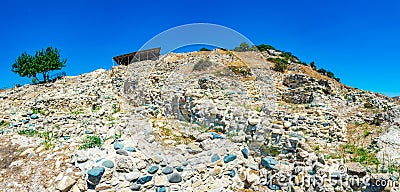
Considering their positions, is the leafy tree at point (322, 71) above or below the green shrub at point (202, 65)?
above

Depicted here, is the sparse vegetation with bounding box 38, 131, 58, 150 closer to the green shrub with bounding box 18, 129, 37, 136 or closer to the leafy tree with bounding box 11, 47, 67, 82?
the green shrub with bounding box 18, 129, 37, 136

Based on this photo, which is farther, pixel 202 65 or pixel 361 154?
pixel 202 65

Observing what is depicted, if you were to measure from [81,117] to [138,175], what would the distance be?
17.7 ft

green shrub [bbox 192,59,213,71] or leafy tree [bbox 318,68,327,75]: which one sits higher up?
leafy tree [bbox 318,68,327,75]

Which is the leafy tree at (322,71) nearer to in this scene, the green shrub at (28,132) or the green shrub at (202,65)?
the green shrub at (202,65)

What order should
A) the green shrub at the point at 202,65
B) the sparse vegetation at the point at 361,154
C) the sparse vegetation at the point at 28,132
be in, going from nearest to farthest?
the sparse vegetation at the point at 361,154
the sparse vegetation at the point at 28,132
the green shrub at the point at 202,65

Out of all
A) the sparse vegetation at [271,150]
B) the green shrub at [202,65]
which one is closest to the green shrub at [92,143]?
the sparse vegetation at [271,150]

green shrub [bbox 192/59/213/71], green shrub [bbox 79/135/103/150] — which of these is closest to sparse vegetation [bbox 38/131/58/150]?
green shrub [bbox 79/135/103/150]

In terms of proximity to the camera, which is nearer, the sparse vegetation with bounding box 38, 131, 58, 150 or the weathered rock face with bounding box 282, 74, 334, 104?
the sparse vegetation with bounding box 38, 131, 58, 150

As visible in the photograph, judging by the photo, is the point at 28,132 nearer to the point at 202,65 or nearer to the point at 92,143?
the point at 92,143

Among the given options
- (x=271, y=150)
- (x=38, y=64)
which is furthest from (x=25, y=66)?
(x=271, y=150)

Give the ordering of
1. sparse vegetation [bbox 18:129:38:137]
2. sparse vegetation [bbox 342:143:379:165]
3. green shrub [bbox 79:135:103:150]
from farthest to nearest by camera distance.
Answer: sparse vegetation [bbox 18:129:38:137], sparse vegetation [bbox 342:143:379:165], green shrub [bbox 79:135:103:150]

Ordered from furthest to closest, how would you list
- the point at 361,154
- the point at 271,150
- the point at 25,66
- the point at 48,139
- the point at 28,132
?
the point at 25,66 → the point at 28,132 → the point at 361,154 → the point at 48,139 → the point at 271,150

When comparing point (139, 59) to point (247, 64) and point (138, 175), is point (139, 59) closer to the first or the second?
point (247, 64)
